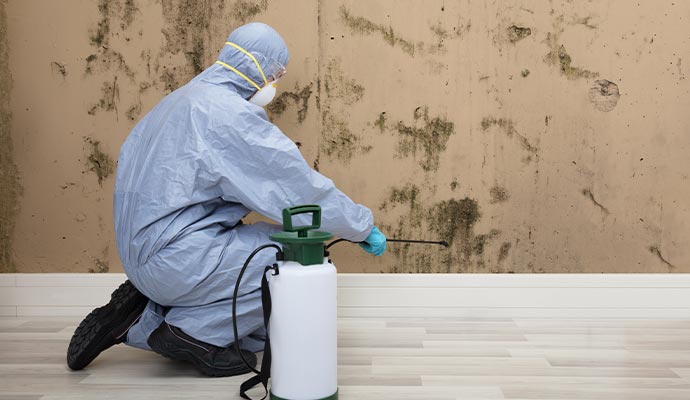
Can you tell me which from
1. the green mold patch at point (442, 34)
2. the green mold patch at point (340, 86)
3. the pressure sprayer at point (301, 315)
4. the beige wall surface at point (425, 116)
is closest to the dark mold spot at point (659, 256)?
the beige wall surface at point (425, 116)

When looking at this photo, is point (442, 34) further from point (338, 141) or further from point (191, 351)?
point (191, 351)

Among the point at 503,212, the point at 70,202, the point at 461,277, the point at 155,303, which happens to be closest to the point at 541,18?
the point at 503,212

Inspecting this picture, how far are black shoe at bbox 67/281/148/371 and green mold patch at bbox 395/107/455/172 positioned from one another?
1067mm

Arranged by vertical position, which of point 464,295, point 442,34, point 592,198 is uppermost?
point 442,34

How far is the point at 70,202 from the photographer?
2.48 meters

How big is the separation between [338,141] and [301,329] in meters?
1.08

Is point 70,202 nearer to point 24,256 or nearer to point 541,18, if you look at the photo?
point 24,256

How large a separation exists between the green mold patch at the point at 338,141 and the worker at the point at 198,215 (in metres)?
0.60

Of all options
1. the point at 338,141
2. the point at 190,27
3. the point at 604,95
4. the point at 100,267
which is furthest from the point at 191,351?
the point at 604,95

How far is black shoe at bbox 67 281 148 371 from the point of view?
1814mm

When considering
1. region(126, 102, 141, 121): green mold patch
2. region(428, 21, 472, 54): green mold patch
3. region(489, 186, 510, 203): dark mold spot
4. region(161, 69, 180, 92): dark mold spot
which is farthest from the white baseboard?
region(428, 21, 472, 54): green mold patch

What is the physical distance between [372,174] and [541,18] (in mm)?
821

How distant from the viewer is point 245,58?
1957 millimetres

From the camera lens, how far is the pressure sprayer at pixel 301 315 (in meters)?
1.51
